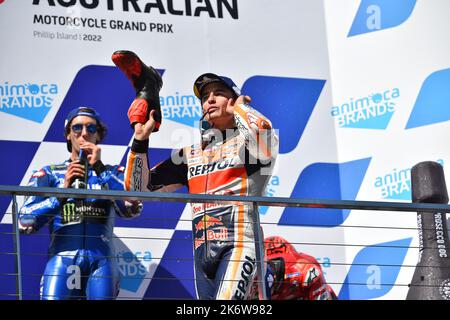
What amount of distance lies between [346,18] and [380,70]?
1.16 ft

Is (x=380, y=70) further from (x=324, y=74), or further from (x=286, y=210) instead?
(x=286, y=210)

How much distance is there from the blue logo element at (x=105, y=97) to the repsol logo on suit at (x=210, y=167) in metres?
0.66

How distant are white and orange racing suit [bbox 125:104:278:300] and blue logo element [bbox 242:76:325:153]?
704 mm

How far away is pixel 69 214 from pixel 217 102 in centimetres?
84

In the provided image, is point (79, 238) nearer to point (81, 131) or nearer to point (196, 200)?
point (81, 131)

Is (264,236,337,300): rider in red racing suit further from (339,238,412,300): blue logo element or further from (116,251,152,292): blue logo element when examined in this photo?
(116,251,152,292): blue logo element

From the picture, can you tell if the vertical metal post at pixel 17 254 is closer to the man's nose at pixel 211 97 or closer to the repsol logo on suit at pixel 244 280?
the repsol logo on suit at pixel 244 280

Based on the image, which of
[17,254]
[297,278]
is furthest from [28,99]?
[17,254]

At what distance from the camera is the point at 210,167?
4520mm

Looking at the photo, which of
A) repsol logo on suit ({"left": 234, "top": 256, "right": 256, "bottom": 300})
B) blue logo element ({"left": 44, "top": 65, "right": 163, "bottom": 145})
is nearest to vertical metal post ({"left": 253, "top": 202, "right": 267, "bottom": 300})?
repsol logo on suit ({"left": 234, "top": 256, "right": 256, "bottom": 300})

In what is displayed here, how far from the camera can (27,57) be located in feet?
16.6

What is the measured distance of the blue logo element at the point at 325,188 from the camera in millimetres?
5301

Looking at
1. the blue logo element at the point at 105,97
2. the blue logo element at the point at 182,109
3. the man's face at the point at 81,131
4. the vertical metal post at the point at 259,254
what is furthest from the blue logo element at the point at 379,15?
the vertical metal post at the point at 259,254

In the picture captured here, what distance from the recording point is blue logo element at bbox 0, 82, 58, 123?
4.99m
